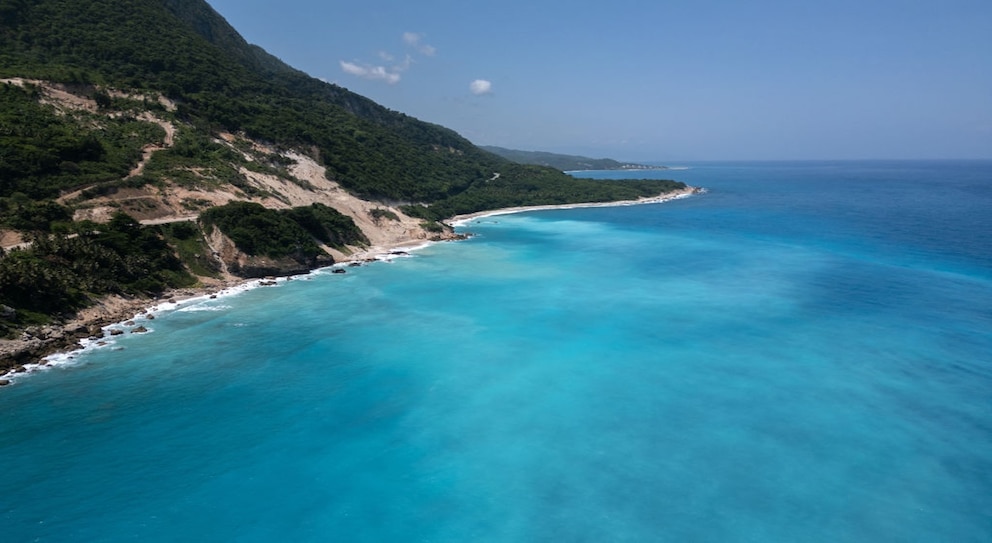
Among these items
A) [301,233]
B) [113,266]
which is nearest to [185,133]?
[301,233]

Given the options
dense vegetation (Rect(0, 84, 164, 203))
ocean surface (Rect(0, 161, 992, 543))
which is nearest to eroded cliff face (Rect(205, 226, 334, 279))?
ocean surface (Rect(0, 161, 992, 543))

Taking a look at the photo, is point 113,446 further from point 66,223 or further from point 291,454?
point 66,223

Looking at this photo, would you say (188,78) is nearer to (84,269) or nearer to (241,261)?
(241,261)

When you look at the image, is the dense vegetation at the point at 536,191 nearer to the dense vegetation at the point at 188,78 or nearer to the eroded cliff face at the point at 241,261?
the dense vegetation at the point at 188,78

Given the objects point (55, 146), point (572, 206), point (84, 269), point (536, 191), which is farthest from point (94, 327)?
point (536, 191)

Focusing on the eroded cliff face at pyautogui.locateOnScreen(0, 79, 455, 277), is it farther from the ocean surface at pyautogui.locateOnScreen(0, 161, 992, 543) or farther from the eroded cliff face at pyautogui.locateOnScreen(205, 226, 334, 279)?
the ocean surface at pyautogui.locateOnScreen(0, 161, 992, 543)

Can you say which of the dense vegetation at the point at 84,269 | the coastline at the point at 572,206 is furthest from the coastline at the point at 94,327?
the coastline at the point at 572,206
